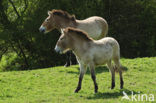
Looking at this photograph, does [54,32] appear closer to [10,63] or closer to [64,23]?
[10,63]

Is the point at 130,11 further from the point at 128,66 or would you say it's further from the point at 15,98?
the point at 15,98

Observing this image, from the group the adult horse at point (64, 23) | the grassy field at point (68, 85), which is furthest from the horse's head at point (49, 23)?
the grassy field at point (68, 85)

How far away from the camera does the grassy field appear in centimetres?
895

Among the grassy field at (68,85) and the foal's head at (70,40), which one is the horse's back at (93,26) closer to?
the grassy field at (68,85)

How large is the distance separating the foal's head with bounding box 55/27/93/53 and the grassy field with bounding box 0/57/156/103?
1.57m

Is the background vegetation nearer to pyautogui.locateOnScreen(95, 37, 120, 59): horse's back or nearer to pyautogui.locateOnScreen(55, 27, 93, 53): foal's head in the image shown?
pyautogui.locateOnScreen(95, 37, 120, 59): horse's back

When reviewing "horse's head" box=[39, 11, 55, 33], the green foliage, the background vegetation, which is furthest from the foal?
the green foliage

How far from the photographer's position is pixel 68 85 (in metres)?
11.4

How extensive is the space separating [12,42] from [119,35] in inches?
381

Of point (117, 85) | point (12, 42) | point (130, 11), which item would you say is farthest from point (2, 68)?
point (117, 85)

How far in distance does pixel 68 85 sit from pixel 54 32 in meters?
12.2

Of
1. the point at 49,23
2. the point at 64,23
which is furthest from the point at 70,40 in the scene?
the point at 49,23

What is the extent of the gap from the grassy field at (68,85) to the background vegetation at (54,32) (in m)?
9.51

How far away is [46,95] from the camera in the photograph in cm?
971
